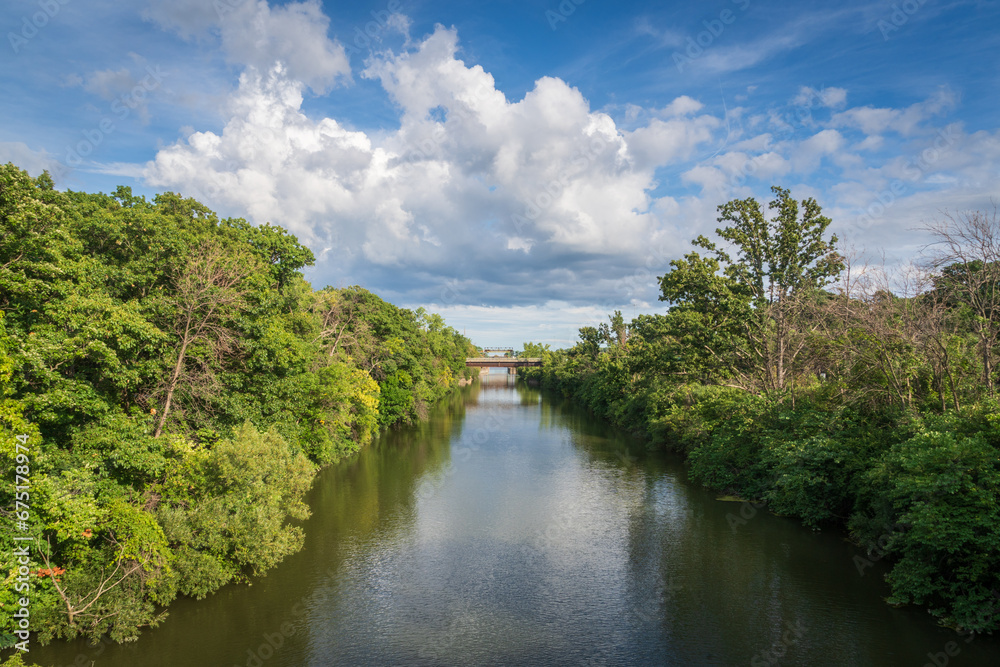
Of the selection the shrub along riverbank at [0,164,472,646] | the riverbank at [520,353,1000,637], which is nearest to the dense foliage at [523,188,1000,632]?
the riverbank at [520,353,1000,637]

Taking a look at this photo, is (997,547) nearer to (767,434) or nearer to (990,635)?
(990,635)

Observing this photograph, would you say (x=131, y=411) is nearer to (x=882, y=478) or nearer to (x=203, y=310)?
(x=203, y=310)

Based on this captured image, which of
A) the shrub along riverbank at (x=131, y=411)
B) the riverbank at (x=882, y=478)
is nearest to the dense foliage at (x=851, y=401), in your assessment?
the riverbank at (x=882, y=478)

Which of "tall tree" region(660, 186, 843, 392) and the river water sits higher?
"tall tree" region(660, 186, 843, 392)

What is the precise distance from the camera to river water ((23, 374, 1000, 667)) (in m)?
16.4

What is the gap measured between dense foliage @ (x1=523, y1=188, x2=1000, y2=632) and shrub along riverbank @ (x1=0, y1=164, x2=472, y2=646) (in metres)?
22.8

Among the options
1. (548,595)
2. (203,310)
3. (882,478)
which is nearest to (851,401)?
(882,478)

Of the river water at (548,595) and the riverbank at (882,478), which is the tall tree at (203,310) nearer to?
the river water at (548,595)

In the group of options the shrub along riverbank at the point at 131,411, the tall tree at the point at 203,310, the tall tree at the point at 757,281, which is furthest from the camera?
the tall tree at the point at 757,281

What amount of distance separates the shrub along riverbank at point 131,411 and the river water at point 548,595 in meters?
1.74

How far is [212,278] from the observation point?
2262 cm

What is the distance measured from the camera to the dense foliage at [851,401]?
1695 centimetres

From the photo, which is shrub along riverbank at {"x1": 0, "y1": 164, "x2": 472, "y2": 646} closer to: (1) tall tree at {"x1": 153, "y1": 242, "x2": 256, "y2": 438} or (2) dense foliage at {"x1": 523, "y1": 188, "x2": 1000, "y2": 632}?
(1) tall tree at {"x1": 153, "y1": 242, "x2": 256, "y2": 438}

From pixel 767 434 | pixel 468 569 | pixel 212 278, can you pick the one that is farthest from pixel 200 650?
pixel 767 434
